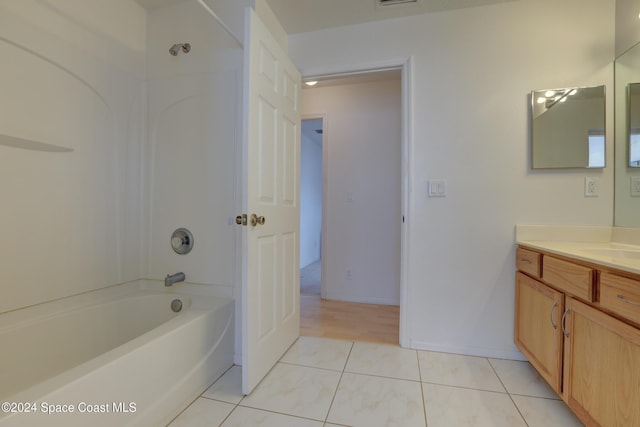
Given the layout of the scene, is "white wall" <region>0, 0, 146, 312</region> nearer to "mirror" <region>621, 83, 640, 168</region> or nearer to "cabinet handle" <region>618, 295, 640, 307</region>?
"cabinet handle" <region>618, 295, 640, 307</region>

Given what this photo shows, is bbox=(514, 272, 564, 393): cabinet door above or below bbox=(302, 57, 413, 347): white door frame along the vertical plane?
below

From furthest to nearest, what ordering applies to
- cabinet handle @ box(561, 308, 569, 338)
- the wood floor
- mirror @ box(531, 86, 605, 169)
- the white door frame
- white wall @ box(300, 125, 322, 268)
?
white wall @ box(300, 125, 322, 268)
the wood floor
the white door frame
mirror @ box(531, 86, 605, 169)
cabinet handle @ box(561, 308, 569, 338)

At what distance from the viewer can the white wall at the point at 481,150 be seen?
174cm

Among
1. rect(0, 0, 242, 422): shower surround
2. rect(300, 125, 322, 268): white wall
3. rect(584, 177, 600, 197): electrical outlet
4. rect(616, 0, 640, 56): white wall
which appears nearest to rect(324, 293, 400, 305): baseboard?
rect(0, 0, 242, 422): shower surround

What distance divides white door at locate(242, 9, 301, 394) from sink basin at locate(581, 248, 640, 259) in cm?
165

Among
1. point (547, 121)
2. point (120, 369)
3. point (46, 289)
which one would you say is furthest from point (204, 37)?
point (547, 121)

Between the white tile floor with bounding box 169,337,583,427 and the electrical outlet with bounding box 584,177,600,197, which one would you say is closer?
the white tile floor with bounding box 169,337,583,427

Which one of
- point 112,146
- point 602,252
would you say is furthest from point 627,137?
point 112,146

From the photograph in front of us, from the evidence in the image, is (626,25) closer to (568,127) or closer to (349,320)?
(568,127)

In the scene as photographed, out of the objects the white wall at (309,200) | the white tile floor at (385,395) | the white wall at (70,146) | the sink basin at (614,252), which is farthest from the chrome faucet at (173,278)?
the white wall at (309,200)

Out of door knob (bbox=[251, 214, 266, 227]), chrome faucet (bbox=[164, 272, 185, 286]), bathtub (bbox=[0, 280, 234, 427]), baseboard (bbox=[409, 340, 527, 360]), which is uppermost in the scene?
door knob (bbox=[251, 214, 266, 227])

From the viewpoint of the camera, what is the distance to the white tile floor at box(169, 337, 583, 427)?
4.21 ft

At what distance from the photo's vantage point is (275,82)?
1.73 meters

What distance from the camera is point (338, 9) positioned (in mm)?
1887
